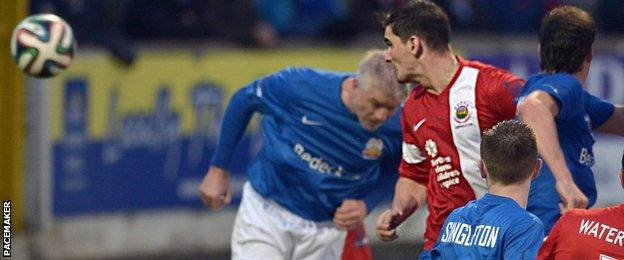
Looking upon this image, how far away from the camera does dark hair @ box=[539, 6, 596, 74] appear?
665cm

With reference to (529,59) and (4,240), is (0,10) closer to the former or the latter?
(4,240)

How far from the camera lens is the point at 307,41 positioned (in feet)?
41.8

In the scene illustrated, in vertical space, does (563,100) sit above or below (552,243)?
above

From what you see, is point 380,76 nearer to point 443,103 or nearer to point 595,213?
point 443,103

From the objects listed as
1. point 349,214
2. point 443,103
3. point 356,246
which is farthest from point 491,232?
point 356,246

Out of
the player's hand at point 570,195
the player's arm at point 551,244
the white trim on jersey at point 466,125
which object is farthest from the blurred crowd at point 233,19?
the player's arm at point 551,244

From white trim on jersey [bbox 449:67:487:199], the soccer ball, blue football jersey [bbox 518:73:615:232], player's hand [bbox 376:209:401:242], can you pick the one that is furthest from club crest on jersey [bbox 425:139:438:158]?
the soccer ball

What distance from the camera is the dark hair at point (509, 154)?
5.62 m

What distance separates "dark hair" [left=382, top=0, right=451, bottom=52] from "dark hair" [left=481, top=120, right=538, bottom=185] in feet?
3.91

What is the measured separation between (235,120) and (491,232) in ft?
10.2

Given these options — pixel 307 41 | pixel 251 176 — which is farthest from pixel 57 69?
pixel 307 41

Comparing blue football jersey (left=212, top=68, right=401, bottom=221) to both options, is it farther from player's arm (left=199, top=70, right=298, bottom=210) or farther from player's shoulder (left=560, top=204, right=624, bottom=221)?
player's shoulder (left=560, top=204, right=624, bottom=221)

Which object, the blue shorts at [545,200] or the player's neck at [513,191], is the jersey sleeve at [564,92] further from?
the player's neck at [513,191]

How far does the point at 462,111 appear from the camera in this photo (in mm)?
6734
